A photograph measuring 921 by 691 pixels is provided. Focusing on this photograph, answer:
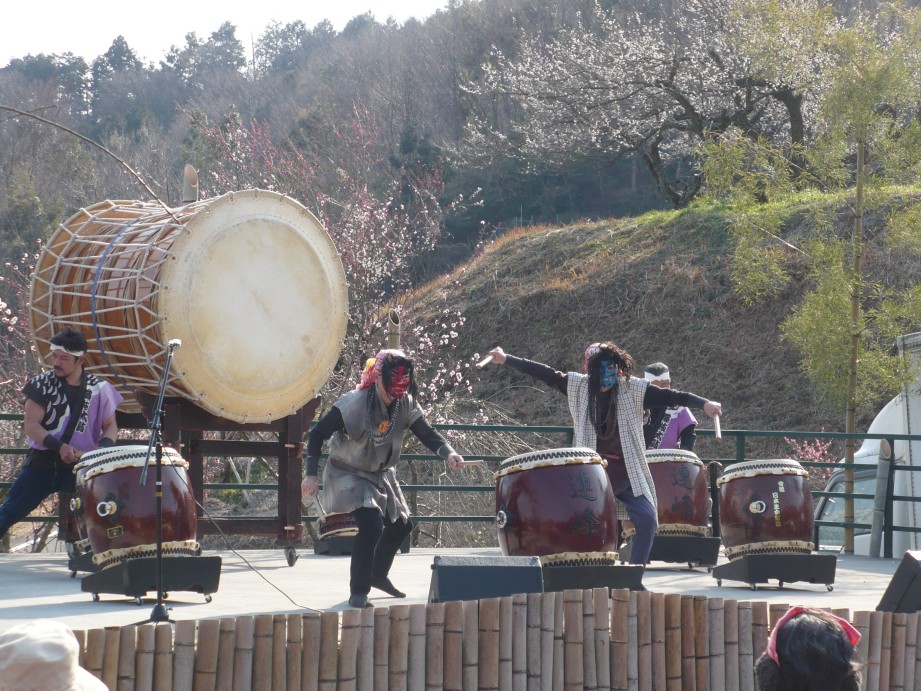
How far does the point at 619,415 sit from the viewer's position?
7.34 metres

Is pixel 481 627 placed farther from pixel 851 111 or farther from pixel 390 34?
pixel 390 34

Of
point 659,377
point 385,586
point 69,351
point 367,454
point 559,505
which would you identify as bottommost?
point 385,586

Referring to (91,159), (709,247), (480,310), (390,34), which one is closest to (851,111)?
(709,247)

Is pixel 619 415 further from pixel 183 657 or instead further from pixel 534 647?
pixel 183 657

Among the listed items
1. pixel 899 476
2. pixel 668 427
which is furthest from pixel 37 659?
pixel 899 476

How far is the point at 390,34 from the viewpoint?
57625mm

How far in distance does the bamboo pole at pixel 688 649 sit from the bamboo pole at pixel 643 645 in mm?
177

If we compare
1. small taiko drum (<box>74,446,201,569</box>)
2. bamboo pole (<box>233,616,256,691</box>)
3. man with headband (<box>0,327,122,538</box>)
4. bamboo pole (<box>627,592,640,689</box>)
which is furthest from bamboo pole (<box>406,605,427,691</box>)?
man with headband (<box>0,327,122,538</box>)

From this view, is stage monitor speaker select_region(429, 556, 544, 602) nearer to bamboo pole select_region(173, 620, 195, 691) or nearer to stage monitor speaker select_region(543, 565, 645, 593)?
stage monitor speaker select_region(543, 565, 645, 593)

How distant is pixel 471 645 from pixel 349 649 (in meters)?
0.55

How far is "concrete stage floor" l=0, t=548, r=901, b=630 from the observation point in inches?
241

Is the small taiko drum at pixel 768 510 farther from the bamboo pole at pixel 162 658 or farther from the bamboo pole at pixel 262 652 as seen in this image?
the bamboo pole at pixel 162 658

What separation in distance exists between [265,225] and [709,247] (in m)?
16.5

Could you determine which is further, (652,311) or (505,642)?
(652,311)
